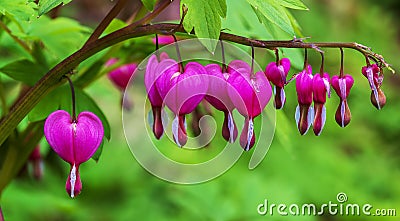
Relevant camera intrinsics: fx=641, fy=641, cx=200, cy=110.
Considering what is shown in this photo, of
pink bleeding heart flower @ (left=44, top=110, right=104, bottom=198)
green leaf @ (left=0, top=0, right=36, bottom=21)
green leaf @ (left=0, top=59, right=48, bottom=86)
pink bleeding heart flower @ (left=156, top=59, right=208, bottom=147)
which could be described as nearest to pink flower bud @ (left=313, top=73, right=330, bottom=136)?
pink bleeding heart flower @ (left=156, top=59, right=208, bottom=147)

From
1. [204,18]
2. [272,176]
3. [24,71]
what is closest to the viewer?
[204,18]

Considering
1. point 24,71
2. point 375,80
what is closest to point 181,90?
point 375,80

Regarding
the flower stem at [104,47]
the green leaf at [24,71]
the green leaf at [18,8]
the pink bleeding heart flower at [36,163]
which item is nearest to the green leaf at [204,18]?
the flower stem at [104,47]

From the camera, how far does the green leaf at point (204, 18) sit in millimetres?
1128

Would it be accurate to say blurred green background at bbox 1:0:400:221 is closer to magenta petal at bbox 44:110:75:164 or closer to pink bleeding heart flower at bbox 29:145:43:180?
pink bleeding heart flower at bbox 29:145:43:180

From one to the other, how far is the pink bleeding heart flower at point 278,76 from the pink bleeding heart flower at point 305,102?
0.03 metres

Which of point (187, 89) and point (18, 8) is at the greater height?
point (18, 8)

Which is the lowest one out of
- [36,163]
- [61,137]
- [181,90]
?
[61,137]

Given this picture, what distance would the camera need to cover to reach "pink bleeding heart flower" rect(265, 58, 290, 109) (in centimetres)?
117

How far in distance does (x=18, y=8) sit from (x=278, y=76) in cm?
57

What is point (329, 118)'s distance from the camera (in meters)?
4.43

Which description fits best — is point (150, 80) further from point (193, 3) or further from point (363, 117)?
point (363, 117)

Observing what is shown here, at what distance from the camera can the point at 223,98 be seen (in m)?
1.20

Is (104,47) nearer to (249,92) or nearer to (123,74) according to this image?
(249,92)
